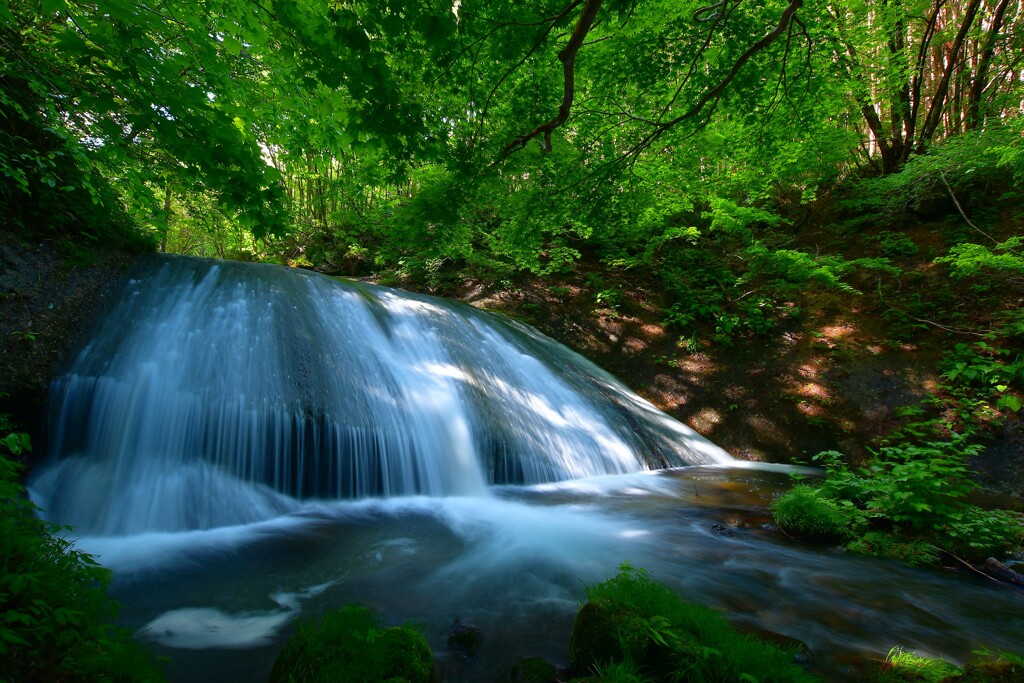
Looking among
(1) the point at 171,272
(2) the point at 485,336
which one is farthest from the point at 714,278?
(1) the point at 171,272

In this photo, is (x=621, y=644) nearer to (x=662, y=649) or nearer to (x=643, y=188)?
(x=662, y=649)

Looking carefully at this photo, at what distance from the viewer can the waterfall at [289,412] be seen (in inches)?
174

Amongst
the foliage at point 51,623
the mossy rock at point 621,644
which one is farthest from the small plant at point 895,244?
the foliage at point 51,623

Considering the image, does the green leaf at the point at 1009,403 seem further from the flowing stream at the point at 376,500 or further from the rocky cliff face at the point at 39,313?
the rocky cliff face at the point at 39,313

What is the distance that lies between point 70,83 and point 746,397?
10.6 metres

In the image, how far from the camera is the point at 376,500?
16.8 feet

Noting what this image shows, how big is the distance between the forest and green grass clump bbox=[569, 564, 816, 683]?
0.08m

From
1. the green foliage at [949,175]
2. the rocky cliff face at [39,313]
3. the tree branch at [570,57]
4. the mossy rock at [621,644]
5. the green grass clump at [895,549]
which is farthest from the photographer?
the green foliage at [949,175]

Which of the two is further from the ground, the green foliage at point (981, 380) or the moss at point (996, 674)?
the green foliage at point (981, 380)

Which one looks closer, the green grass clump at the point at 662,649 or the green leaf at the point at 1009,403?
the green grass clump at the point at 662,649

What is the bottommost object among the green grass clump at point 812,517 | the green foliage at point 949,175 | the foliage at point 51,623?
the green grass clump at point 812,517

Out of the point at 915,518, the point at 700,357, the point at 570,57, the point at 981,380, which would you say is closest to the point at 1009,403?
the point at 981,380

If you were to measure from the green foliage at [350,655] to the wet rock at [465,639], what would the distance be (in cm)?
37

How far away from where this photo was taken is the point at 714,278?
38.2 feet
